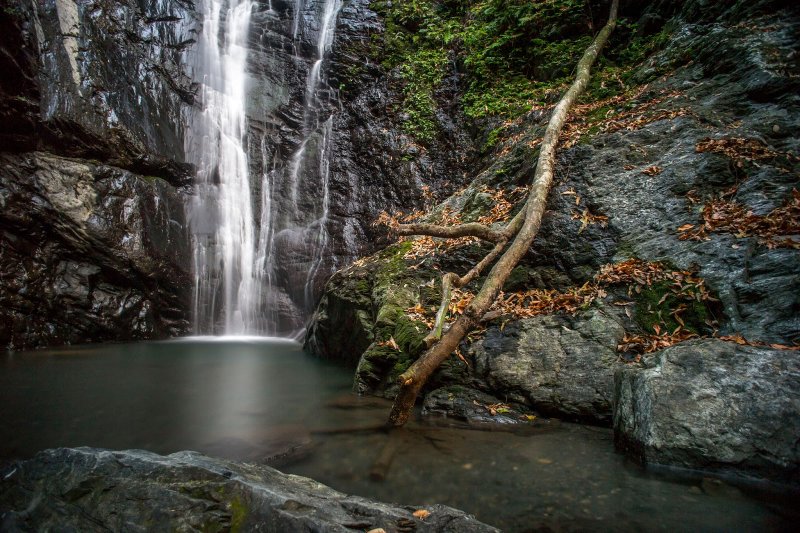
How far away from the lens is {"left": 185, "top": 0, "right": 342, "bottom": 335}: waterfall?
11000mm

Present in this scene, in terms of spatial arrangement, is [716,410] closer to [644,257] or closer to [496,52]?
[644,257]

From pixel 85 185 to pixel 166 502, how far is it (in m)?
9.86

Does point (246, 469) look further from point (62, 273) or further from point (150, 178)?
point (150, 178)

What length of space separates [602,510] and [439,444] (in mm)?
1220

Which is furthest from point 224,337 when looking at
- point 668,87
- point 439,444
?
point 668,87

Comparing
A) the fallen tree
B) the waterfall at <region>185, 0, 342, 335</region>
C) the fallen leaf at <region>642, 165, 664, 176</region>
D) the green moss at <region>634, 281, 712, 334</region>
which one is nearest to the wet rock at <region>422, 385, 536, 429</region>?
the fallen tree

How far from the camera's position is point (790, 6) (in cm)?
602

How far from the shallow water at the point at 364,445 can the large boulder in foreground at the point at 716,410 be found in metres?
0.17

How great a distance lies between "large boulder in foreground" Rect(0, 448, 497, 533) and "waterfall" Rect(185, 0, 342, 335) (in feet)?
29.3

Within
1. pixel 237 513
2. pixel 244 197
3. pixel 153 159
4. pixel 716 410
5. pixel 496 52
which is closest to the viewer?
pixel 237 513

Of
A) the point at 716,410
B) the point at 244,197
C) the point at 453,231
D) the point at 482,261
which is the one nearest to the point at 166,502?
the point at 716,410

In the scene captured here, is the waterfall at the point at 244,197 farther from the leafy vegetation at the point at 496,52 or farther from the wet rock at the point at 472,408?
the wet rock at the point at 472,408

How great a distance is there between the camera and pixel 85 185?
8.85 m

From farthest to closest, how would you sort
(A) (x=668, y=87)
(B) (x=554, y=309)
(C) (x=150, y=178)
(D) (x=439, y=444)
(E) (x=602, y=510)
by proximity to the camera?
(C) (x=150, y=178), (A) (x=668, y=87), (B) (x=554, y=309), (D) (x=439, y=444), (E) (x=602, y=510)
